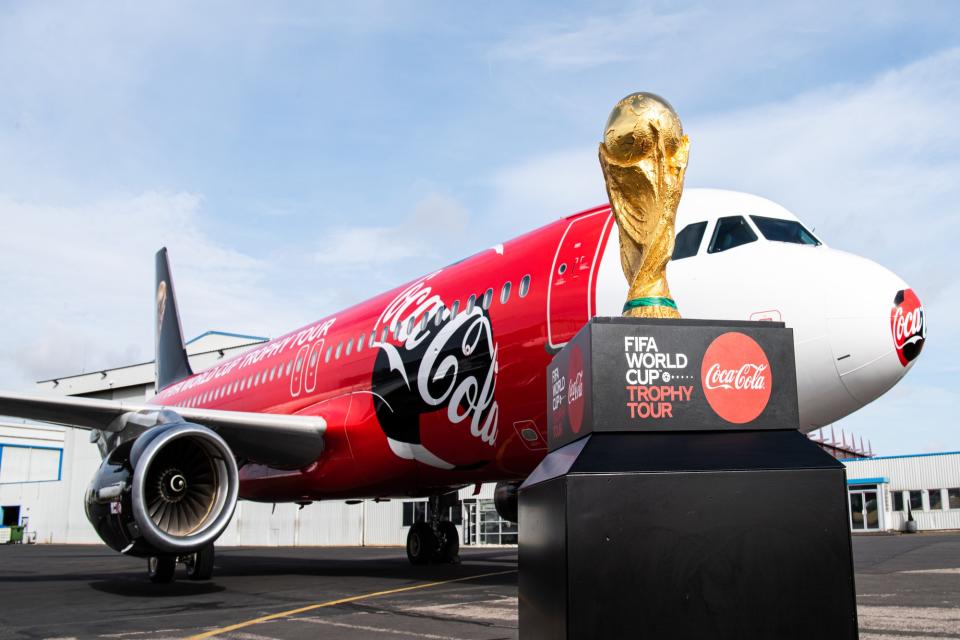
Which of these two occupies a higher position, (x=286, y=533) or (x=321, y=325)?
(x=321, y=325)

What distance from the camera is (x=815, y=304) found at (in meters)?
5.95

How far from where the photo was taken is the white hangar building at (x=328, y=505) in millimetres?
31656

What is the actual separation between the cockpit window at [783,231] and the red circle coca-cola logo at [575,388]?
3797 millimetres

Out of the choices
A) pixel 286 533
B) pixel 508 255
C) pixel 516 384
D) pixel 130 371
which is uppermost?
pixel 130 371

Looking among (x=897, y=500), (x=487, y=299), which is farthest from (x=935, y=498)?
(x=487, y=299)

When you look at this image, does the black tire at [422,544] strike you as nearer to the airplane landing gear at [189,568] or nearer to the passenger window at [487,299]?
the airplane landing gear at [189,568]

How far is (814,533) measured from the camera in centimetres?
307

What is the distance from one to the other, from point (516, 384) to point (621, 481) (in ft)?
17.0

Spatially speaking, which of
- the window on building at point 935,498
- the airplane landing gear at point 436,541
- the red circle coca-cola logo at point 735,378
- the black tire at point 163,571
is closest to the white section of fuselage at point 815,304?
the red circle coca-cola logo at point 735,378

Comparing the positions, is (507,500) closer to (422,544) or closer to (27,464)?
(422,544)

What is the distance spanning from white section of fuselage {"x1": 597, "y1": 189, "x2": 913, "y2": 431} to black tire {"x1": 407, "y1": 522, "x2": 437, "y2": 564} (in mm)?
8813

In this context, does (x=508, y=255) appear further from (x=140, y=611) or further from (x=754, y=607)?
(x=754, y=607)

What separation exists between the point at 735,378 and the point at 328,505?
32.2 meters

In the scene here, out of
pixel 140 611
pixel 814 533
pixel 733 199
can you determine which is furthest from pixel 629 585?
pixel 140 611
